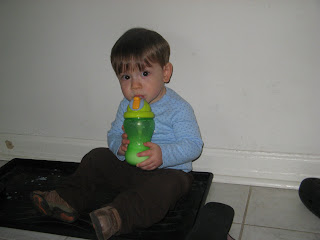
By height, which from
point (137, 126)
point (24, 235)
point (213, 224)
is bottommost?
point (24, 235)

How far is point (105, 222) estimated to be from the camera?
3.08 feet

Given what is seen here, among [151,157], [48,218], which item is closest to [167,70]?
[151,157]

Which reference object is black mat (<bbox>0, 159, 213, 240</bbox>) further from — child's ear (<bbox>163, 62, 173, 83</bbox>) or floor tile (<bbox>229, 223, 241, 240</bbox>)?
child's ear (<bbox>163, 62, 173, 83</bbox>)

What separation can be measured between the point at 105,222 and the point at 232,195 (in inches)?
20.4

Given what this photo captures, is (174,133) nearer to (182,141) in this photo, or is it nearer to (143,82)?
(182,141)

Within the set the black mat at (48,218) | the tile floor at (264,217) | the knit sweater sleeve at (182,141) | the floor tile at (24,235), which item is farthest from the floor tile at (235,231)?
the floor tile at (24,235)

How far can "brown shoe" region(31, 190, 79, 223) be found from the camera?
1062 millimetres

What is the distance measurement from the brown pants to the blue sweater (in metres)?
0.05

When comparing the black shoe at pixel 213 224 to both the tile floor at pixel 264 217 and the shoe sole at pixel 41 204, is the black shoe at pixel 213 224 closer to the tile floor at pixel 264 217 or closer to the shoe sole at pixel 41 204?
the tile floor at pixel 264 217

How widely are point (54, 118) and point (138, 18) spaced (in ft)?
2.01

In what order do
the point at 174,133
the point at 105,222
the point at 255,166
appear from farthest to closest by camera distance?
the point at 255,166 < the point at 174,133 < the point at 105,222

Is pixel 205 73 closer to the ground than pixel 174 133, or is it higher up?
higher up

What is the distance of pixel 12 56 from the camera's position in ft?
4.91

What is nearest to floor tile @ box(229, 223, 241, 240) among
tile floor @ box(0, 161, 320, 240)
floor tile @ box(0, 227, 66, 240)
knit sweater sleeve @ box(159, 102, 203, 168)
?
tile floor @ box(0, 161, 320, 240)
